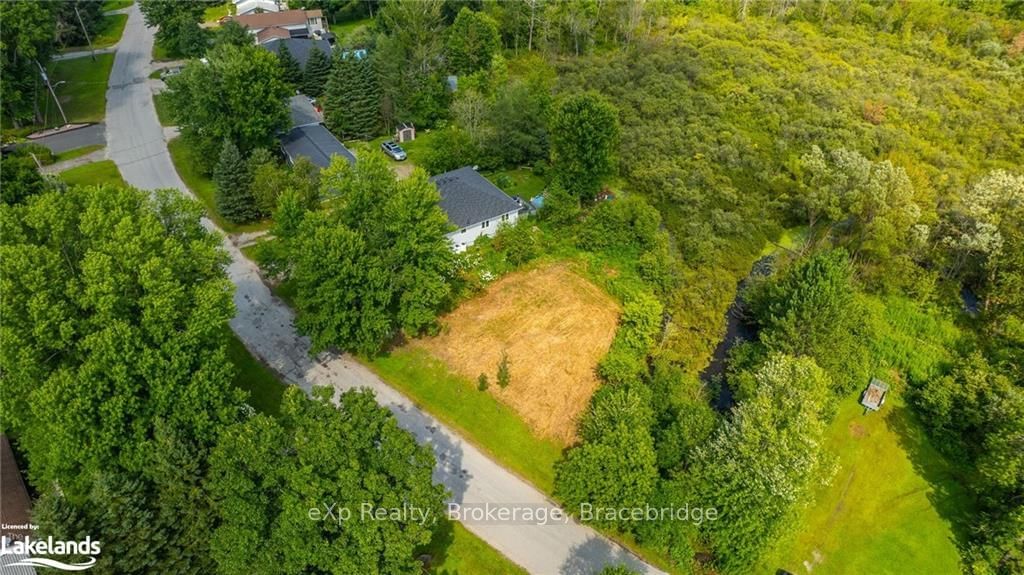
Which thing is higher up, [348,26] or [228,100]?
[228,100]

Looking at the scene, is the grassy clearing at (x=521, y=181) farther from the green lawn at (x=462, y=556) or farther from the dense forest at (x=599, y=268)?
the green lawn at (x=462, y=556)

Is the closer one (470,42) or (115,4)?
(470,42)

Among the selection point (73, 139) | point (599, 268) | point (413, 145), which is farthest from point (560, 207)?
point (73, 139)

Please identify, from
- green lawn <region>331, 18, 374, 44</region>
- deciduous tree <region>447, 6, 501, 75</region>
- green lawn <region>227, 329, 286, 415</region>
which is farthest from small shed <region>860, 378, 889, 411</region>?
green lawn <region>331, 18, 374, 44</region>

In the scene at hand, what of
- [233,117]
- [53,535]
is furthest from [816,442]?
[233,117]

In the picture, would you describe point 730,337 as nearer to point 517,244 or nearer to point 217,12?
point 517,244

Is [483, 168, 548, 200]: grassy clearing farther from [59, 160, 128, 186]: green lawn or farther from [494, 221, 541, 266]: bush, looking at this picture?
[59, 160, 128, 186]: green lawn

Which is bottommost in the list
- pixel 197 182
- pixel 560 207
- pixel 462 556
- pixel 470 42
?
pixel 462 556
